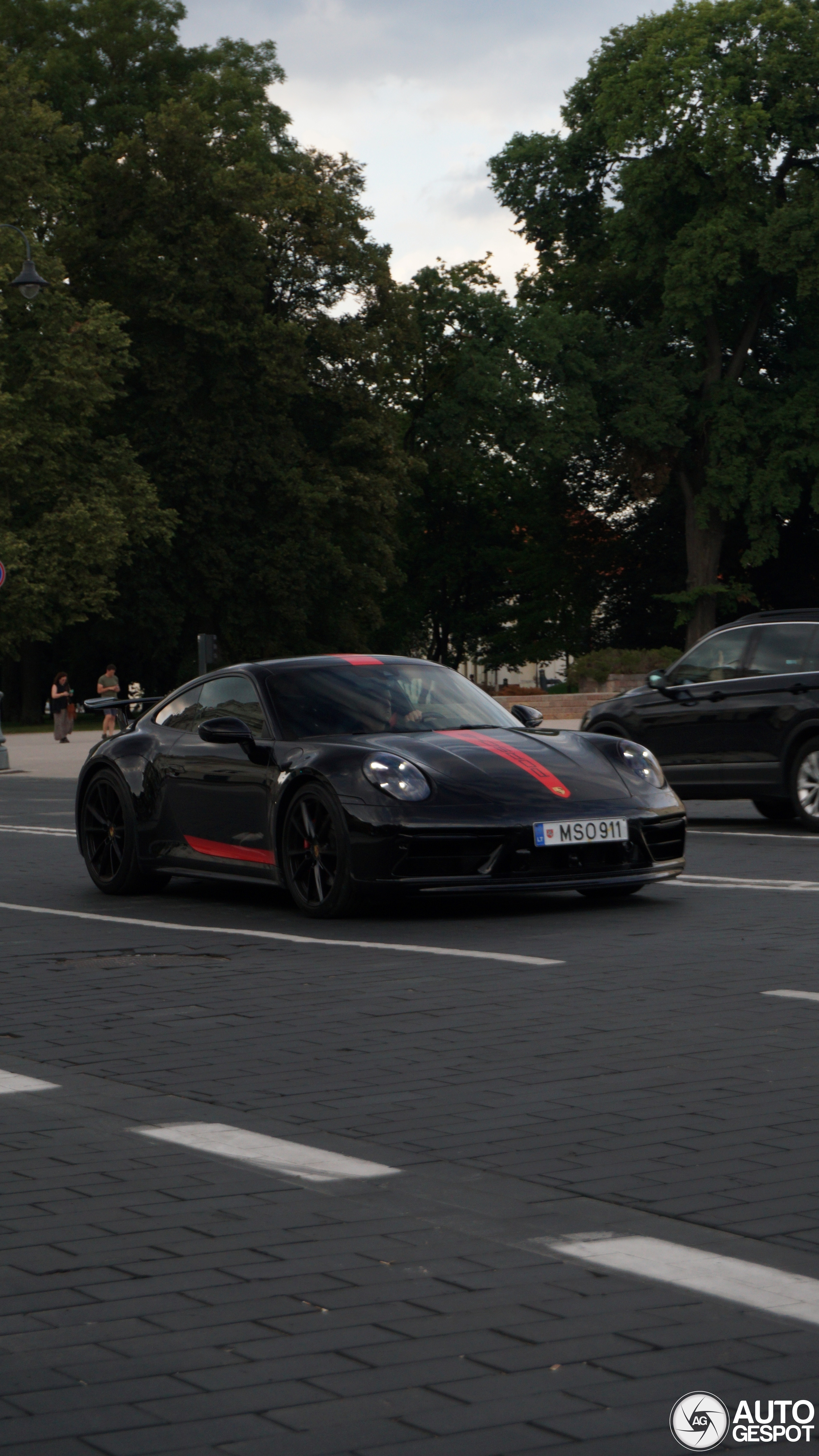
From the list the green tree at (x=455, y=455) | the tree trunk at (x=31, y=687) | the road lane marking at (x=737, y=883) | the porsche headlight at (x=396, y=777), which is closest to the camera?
the porsche headlight at (x=396, y=777)

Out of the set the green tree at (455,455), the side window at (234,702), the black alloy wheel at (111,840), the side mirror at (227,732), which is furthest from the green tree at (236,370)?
the side mirror at (227,732)

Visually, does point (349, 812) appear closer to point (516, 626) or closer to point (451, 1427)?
point (451, 1427)

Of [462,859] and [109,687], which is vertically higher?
[109,687]

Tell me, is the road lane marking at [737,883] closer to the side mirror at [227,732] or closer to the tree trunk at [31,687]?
the side mirror at [227,732]

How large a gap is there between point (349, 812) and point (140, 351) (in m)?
46.5

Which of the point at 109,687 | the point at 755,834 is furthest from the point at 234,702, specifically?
the point at 109,687

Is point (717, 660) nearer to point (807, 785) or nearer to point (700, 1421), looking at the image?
point (807, 785)

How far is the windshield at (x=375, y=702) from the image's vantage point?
10.6 meters

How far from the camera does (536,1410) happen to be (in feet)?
10.3

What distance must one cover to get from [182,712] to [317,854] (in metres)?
1.98

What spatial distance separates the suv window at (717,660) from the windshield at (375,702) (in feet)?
15.6

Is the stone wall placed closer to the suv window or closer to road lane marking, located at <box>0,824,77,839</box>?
road lane marking, located at <box>0,824,77,839</box>

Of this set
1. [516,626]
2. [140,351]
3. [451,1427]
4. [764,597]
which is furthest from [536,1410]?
[516,626]

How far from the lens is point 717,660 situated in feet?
51.7
